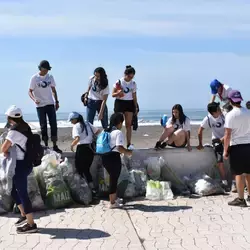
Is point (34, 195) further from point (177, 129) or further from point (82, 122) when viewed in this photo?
point (177, 129)

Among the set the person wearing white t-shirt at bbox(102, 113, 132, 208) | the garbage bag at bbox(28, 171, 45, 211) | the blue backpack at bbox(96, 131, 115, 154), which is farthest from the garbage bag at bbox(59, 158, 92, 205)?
the blue backpack at bbox(96, 131, 115, 154)

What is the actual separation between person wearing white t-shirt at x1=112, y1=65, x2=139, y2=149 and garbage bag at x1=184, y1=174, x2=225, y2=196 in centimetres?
147

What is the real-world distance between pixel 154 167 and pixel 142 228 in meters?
2.47

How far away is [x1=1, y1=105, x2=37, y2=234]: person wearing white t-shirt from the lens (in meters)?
6.18

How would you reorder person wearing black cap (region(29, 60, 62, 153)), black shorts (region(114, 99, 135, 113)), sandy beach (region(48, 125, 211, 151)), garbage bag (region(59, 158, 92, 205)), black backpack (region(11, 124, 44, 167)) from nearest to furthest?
1. black backpack (region(11, 124, 44, 167))
2. garbage bag (region(59, 158, 92, 205))
3. person wearing black cap (region(29, 60, 62, 153))
4. black shorts (region(114, 99, 135, 113))
5. sandy beach (region(48, 125, 211, 151))

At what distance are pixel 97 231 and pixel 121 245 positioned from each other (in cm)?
69

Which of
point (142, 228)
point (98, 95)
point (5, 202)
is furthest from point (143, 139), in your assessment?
point (142, 228)

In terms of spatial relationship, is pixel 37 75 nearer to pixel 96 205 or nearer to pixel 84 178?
pixel 84 178

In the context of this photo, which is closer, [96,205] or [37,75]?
[96,205]

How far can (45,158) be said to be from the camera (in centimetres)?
811

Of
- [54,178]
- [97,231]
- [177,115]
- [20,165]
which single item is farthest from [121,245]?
[177,115]

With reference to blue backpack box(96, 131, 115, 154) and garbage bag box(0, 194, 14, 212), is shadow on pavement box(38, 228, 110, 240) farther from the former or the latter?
blue backpack box(96, 131, 115, 154)

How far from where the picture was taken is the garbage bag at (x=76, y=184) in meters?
7.89

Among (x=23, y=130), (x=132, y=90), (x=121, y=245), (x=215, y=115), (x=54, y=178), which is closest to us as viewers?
(x=121, y=245)
